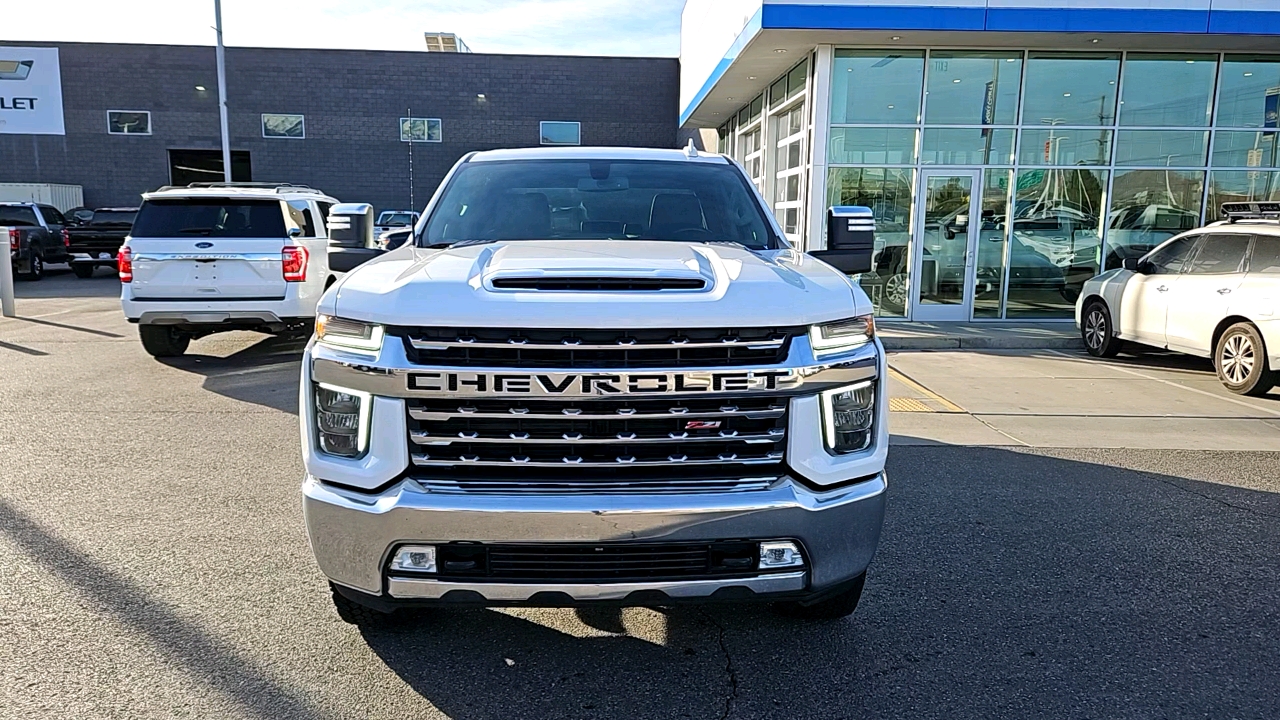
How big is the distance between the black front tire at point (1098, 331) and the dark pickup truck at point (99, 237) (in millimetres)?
19601

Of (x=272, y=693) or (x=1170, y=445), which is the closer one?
(x=272, y=693)

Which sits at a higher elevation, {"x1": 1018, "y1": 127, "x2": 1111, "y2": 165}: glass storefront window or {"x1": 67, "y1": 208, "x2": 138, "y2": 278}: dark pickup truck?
{"x1": 1018, "y1": 127, "x2": 1111, "y2": 165}: glass storefront window

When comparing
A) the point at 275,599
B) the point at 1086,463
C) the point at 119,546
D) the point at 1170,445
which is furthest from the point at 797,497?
the point at 1170,445

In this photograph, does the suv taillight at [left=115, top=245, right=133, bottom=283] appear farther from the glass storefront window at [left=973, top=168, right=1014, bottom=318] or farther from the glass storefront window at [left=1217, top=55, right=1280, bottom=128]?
the glass storefront window at [left=1217, top=55, right=1280, bottom=128]

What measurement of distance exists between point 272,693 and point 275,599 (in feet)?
2.72

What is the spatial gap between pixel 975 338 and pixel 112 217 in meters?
19.3

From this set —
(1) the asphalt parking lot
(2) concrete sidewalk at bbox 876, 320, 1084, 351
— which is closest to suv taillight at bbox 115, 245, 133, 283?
(1) the asphalt parking lot

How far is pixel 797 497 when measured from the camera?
9.21 ft

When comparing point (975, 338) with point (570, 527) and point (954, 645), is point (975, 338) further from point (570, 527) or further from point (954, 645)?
point (570, 527)

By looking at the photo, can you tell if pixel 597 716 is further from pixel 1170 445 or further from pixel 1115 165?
pixel 1115 165

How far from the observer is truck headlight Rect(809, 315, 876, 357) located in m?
2.90

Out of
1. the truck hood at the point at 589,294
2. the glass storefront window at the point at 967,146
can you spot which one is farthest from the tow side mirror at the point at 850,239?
the glass storefront window at the point at 967,146

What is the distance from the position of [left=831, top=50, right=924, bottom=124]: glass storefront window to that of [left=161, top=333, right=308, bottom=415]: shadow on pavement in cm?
886

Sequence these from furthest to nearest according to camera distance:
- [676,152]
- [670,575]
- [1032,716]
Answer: [676,152] → [1032,716] → [670,575]
